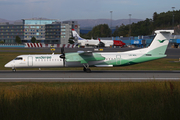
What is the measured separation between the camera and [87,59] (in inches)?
1048

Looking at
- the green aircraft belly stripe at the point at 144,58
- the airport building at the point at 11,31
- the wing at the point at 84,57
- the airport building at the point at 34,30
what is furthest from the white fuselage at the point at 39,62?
the airport building at the point at 11,31

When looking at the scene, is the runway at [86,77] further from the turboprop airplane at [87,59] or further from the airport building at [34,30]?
the airport building at [34,30]

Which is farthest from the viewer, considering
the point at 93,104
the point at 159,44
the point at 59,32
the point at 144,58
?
the point at 59,32

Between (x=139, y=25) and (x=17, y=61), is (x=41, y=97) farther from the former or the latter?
(x=139, y=25)

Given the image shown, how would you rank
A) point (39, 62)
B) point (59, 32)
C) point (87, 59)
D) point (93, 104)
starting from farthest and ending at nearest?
point (59, 32) < point (87, 59) < point (39, 62) < point (93, 104)

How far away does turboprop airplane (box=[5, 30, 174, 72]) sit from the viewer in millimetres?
26422

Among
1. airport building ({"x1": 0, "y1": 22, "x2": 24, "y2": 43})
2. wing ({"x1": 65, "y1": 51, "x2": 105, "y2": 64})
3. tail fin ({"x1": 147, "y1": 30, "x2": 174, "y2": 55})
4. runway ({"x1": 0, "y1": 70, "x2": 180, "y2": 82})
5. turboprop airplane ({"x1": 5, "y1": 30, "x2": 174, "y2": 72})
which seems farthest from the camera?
airport building ({"x1": 0, "y1": 22, "x2": 24, "y2": 43})

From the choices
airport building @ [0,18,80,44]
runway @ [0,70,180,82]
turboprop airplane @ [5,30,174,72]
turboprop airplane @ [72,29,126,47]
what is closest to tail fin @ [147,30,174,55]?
turboprop airplane @ [5,30,174,72]

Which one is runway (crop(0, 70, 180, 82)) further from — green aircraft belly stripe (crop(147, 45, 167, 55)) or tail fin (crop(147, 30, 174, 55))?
tail fin (crop(147, 30, 174, 55))

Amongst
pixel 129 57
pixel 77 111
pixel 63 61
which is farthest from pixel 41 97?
pixel 129 57

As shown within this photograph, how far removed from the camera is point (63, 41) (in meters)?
175

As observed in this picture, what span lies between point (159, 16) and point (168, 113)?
17922 centimetres

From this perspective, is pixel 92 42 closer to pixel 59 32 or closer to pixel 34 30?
pixel 59 32

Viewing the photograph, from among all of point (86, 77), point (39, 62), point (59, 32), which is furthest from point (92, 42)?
point (59, 32)
